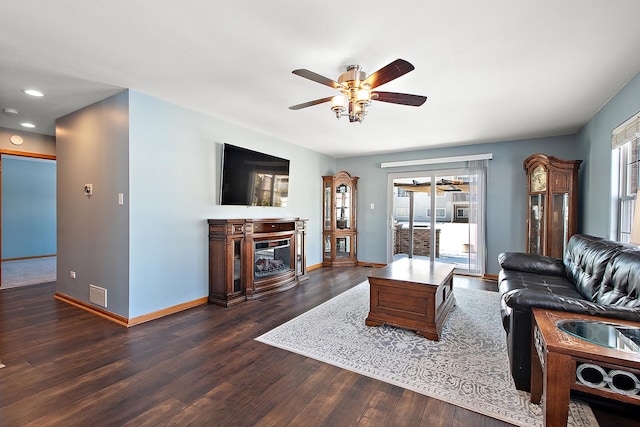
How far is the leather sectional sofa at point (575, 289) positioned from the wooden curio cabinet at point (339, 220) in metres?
3.59

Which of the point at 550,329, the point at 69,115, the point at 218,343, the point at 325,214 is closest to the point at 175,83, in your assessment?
the point at 69,115

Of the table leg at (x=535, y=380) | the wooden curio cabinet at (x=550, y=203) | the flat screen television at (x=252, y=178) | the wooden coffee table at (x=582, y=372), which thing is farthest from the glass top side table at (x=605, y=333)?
the flat screen television at (x=252, y=178)

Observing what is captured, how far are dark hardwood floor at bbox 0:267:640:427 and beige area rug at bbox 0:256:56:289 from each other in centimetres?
207

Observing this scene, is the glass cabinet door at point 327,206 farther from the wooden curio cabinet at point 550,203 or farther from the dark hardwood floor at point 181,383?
the wooden curio cabinet at point 550,203

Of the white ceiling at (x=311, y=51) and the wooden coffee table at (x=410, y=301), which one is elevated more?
the white ceiling at (x=311, y=51)

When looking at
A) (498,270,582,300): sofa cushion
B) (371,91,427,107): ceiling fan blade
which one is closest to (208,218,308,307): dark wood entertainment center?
(371,91,427,107): ceiling fan blade

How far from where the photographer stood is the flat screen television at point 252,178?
13.2ft

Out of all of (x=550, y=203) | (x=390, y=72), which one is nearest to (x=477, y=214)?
(x=550, y=203)

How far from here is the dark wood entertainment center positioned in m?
3.75

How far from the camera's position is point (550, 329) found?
141 centimetres

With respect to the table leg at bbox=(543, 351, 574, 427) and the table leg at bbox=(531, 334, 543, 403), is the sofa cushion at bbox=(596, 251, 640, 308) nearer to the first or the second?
the table leg at bbox=(531, 334, 543, 403)

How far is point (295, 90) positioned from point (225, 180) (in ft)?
5.46

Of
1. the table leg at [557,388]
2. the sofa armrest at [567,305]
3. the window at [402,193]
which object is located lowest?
the table leg at [557,388]

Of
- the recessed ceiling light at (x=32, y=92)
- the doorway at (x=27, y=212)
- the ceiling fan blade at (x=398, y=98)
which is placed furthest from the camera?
the doorway at (x=27, y=212)
